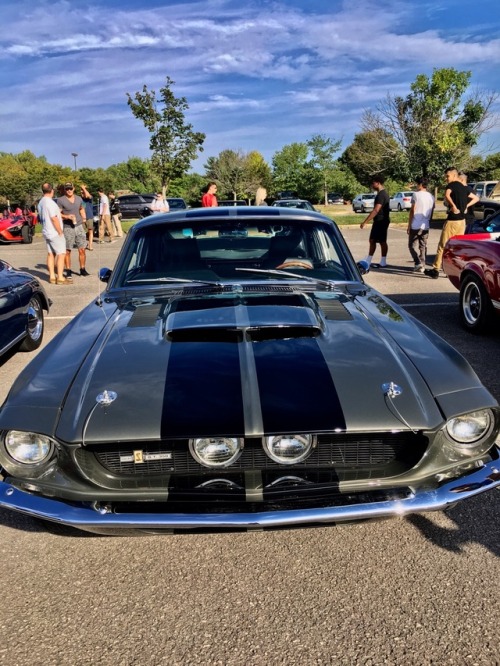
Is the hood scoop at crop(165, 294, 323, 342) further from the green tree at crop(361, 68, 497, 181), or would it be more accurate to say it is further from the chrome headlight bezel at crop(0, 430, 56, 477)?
the green tree at crop(361, 68, 497, 181)

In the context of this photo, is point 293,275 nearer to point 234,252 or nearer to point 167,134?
point 234,252

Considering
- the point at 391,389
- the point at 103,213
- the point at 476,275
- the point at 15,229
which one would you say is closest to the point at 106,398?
the point at 391,389

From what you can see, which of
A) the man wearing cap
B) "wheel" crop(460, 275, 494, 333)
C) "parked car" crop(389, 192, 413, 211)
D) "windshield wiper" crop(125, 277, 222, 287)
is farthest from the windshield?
"parked car" crop(389, 192, 413, 211)

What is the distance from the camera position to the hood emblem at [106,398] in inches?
85.7

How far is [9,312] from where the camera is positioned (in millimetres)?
5258

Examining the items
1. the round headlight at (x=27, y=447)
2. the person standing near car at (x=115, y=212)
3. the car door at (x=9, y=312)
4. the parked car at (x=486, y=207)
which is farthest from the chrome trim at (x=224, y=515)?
the person standing near car at (x=115, y=212)

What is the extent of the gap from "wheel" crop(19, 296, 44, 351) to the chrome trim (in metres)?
4.06

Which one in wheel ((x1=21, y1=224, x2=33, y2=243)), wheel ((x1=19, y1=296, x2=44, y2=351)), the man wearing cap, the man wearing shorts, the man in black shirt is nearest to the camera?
wheel ((x1=19, y1=296, x2=44, y2=351))

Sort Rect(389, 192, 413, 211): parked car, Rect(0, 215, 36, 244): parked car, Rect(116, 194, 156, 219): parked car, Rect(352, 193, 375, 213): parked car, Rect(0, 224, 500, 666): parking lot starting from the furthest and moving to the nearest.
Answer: Rect(352, 193, 375, 213): parked car → Rect(389, 192, 413, 211): parked car → Rect(116, 194, 156, 219): parked car → Rect(0, 215, 36, 244): parked car → Rect(0, 224, 500, 666): parking lot

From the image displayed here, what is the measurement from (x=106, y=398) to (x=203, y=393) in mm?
382

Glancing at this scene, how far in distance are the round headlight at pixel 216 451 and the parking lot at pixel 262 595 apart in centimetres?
59

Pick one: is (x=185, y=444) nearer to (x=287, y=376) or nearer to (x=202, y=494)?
(x=202, y=494)

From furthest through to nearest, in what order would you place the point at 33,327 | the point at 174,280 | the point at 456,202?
the point at 456,202 < the point at 33,327 < the point at 174,280

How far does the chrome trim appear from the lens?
2010mm
